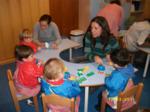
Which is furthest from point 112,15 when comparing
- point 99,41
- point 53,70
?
point 53,70

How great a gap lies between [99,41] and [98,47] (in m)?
0.09

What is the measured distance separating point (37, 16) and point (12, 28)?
0.56 meters

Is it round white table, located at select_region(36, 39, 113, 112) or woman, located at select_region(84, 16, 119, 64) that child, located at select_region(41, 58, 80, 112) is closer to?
round white table, located at select_region(36, 39, 113, 112)

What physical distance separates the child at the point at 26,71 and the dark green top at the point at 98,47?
0.75 m

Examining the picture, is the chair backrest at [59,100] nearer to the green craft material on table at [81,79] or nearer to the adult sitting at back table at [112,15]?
the green craft material on table at [81,79]

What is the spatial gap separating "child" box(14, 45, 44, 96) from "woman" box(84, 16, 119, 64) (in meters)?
0.75

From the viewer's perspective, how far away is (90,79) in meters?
2.21

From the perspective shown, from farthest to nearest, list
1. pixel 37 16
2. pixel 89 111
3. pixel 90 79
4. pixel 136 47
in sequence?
1. pixel 37 16
2. pixel 136 47
3. pixel 89 111
4. pixel 90 79

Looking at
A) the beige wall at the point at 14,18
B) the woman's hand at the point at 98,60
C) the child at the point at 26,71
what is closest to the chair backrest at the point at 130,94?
the woman's hand at the point at 98,60

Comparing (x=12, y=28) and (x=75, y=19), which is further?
(x=75, y=19)

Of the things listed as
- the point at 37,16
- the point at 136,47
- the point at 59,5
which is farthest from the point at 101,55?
the point at 59,5

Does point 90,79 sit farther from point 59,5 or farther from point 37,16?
point 59,5

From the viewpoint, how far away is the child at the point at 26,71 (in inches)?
91.1

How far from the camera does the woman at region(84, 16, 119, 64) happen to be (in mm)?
2584
